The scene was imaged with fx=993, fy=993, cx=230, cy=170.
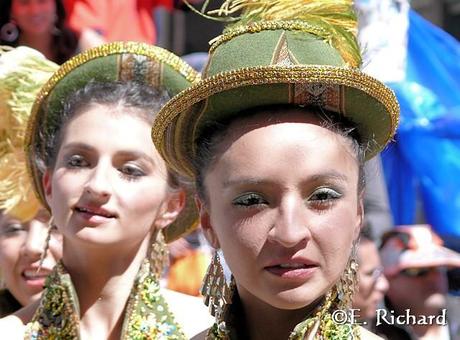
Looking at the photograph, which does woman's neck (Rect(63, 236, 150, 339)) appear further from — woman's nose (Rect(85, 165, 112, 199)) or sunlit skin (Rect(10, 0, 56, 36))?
sunlit skin (Rect(10, 0, 56, 36))

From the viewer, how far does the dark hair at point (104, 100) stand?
3.22 meters

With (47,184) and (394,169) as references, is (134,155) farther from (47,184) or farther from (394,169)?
(394,169)

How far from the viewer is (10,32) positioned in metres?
5.06

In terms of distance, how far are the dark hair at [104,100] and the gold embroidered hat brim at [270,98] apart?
713 mm

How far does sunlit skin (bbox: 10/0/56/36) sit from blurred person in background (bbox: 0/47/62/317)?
1344 mm

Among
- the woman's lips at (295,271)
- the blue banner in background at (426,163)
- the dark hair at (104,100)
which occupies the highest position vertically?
the blue banner in background at (426,163)

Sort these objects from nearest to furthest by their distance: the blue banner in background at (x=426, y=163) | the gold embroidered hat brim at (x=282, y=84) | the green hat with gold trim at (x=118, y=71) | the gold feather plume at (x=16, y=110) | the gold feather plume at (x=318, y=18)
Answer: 1. the gold embroidered hat brim at (x=282, y=84)
2. the gold feather plume at (x=318, y=18)
3. the green hat with gold trim at (x=118, y=71)
4. the gold feather plume at (x=16, y=110)
5. the blue banner in background at (x=426, y=163)

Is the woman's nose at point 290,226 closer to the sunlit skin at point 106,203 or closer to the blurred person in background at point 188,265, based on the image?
the sunlit skin at point 106,203

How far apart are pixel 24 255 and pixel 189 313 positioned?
41.6 inches

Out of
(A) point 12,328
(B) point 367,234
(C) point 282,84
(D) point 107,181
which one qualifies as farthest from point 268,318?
(B) point 367,234

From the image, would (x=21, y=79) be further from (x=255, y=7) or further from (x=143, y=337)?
(x=255, y=7)

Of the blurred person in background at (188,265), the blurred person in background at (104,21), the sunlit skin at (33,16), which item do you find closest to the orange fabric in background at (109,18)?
the blurred person in background at (104,21)

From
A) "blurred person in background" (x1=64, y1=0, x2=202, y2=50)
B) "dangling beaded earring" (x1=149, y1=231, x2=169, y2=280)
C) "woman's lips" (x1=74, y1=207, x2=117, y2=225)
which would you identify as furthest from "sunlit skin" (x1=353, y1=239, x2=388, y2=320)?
"blurred person in background" (x1=64, y1=0, x2=202, y2=50)

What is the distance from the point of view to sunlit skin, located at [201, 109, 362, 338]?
2195 millimetres
